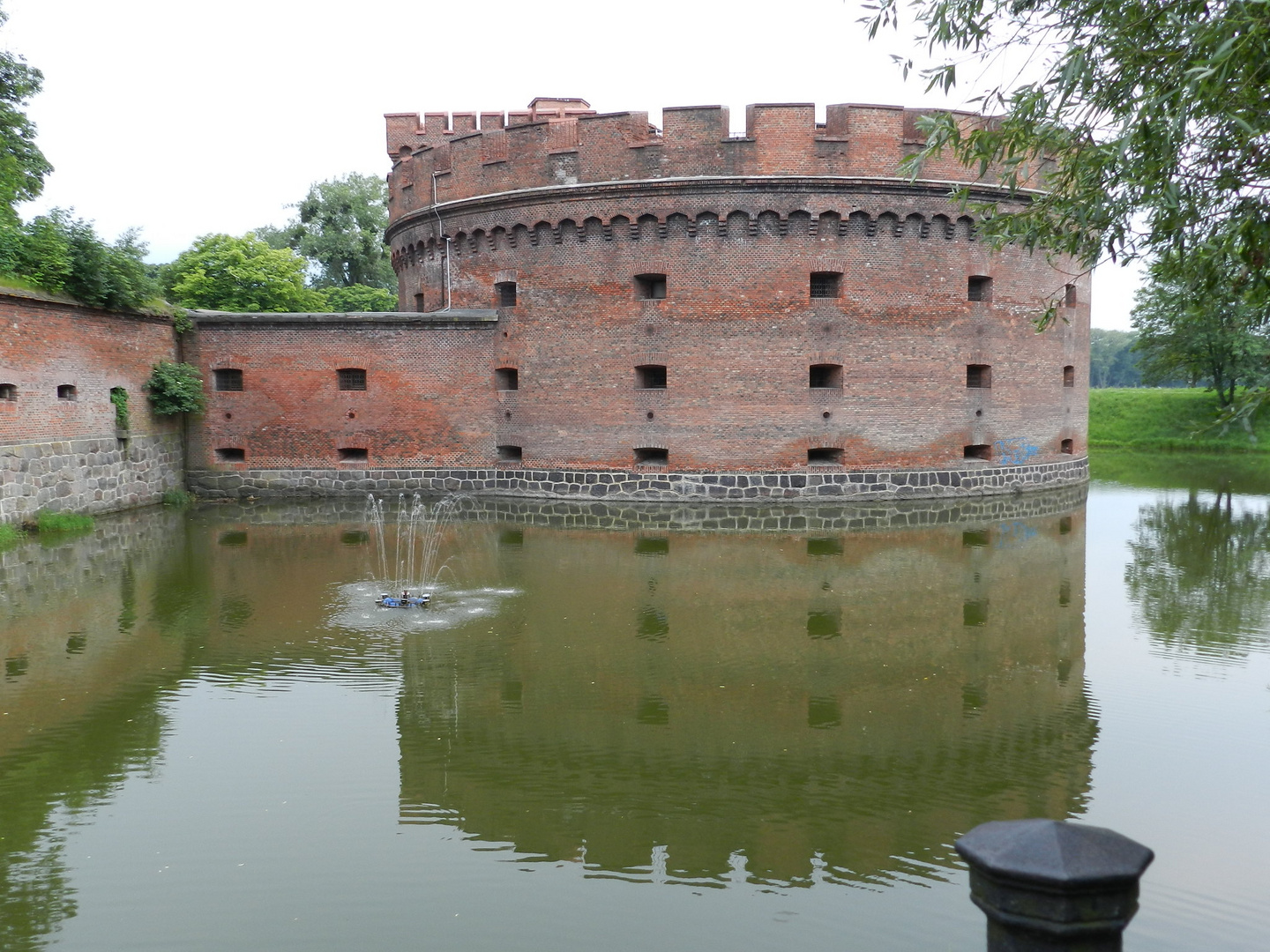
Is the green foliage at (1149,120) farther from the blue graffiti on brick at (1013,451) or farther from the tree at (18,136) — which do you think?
the tree at (18,136)

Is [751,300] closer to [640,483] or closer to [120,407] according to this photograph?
[640,483]

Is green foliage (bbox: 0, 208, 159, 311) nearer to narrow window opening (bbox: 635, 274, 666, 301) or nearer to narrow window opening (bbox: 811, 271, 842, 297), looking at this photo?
narrow window opening (bbox: 635, 274, 666, 301)

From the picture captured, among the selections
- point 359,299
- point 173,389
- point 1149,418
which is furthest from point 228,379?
point 1149,418

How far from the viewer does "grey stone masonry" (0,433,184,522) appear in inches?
490

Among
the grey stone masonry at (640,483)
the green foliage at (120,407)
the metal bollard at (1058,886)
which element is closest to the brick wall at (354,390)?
the grey stone masonry at (640,483)

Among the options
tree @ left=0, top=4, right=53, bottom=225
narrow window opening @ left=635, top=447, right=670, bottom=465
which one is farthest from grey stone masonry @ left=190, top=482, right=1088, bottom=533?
tree @ left=0, top=4, right=53, bottom=225

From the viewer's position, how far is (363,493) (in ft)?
53.7

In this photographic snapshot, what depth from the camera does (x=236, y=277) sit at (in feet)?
81.9

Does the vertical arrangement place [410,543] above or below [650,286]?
below

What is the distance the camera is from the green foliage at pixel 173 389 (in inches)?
619

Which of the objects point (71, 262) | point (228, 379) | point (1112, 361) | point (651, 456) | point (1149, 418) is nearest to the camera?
point (71, 262)

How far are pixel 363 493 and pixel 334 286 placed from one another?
19746 mm

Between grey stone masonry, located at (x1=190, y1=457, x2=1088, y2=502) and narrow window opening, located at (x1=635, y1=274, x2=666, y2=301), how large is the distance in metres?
2.77

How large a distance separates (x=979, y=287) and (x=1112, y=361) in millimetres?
75684
